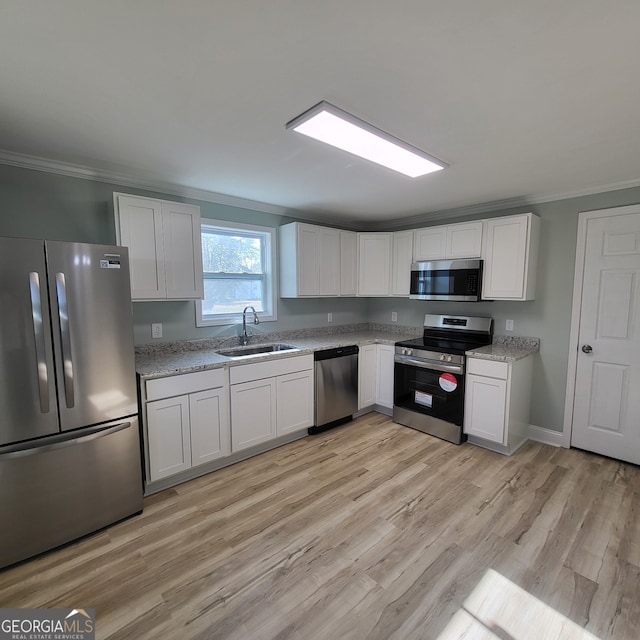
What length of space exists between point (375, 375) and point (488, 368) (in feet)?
4.24

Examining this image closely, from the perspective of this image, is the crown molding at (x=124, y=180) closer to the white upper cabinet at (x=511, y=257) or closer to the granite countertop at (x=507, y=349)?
the white upper cabinet at (x=511, y=257)

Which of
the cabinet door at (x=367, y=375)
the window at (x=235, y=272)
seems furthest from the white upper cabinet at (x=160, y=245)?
the cabinet door at (x=367, y=375)

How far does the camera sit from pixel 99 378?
2055mm

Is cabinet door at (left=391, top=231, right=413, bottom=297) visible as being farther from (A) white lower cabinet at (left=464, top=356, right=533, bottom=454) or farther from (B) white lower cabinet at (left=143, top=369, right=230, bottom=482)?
(B) white lower cabinet at (left=143, top=369, right=230, bottom=482)

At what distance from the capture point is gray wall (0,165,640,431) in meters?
2.36

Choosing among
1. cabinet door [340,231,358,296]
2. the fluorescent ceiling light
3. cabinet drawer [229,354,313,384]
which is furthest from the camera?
cabinet door [340,231,358,296]

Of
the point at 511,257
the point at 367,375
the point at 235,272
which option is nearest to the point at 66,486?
the point at 235,272

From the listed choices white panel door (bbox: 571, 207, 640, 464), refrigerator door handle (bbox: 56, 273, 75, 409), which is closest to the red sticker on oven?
white panel door (bbox: 571, 207, 640, 464)

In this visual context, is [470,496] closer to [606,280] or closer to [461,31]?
[606,280]

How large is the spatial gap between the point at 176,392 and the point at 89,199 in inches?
65.4

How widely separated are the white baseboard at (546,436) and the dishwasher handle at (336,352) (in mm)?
1994

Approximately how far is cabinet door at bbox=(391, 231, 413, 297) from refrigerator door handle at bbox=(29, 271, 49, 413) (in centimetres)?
342

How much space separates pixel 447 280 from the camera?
3570 mm

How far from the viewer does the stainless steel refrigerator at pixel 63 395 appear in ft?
5.86
